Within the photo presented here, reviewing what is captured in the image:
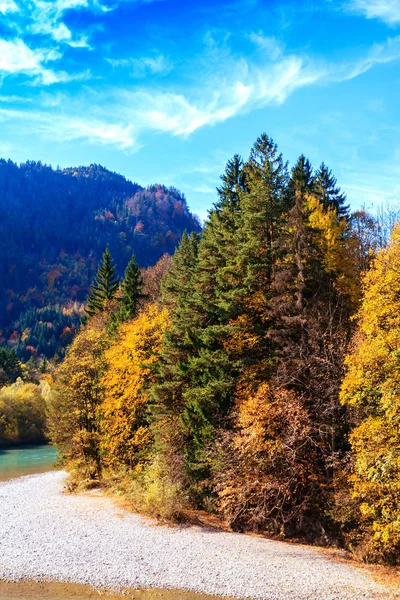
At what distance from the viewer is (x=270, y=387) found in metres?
25.6

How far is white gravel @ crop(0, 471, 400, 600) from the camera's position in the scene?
18438mm

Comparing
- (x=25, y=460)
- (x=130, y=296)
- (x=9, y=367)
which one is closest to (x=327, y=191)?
(x=130, y=296)

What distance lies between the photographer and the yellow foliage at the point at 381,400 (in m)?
18.2

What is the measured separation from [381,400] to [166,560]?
38.7ft

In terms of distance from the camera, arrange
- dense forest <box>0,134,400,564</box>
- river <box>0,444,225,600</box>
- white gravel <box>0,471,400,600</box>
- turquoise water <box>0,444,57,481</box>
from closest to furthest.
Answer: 1. river <box>0,444,225,600</box>
2. white gravel <box>0,471,400,600</box>
3. dense forest <box>0,134,400,564</box>
4. turquoise water <box>0,444,57,481</box>

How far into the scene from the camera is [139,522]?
26734 millimetres

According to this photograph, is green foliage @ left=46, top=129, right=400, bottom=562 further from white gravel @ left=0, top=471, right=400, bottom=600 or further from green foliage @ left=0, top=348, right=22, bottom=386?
green foliage @ left=0, top=348, right=22, bottom=386

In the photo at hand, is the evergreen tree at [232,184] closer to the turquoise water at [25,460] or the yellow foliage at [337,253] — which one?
the yellow foliage at [337,253]

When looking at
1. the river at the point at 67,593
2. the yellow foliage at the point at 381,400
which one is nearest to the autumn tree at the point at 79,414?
the river at the point at 67,593

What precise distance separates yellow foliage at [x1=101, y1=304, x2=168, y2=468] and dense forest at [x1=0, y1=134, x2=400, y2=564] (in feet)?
0.36

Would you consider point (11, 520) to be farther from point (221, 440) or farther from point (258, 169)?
point (258, 169)

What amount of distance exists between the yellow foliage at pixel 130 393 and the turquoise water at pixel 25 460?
1149cm

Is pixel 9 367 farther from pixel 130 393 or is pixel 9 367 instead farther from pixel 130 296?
pixel 130 393

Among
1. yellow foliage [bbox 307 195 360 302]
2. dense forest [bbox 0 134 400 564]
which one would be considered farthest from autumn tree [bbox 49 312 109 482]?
yellow foliage [bbox 307 195 360 302]
